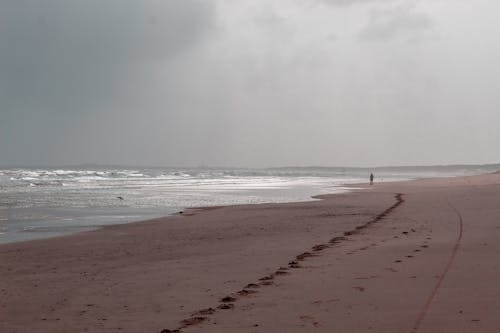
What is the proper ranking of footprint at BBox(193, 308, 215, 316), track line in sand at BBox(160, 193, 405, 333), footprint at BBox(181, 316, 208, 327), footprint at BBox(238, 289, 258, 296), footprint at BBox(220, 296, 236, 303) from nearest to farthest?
footprint at BBox(181, 316, 208, 327), track line in sand at BBox(160, 193, 405, 333), footprint at BBox(193, 308, 215, 316), footprint at BBox(220, 296, 236, 303), footprint at BBox(238, 289, 258, 296)

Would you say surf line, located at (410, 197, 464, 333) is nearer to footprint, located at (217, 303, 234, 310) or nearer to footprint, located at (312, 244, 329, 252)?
footprint, located at (217, 303, 234, 310)

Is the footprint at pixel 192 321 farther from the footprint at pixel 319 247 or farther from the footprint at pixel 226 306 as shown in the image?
the footprint at pixel 319 247

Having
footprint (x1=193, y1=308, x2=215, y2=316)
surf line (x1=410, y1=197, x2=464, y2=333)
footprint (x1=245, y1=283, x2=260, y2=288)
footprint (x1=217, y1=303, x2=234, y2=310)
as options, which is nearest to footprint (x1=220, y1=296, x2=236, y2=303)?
footprint (x1=217, y1=303, x2=234, y2=310)

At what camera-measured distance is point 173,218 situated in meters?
22.0

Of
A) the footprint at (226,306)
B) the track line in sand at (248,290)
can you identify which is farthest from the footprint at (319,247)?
the footprint at (226,306)

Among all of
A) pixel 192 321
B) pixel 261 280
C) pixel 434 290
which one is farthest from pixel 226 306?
pixel 434 290

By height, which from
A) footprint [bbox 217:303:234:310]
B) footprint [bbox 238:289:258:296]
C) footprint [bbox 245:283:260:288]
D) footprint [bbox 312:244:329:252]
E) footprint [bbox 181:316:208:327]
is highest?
footprint [bbox 312:244:329:252]

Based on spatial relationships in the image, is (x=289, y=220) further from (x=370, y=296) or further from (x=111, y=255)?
(x=370, y=296)

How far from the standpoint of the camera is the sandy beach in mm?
6555

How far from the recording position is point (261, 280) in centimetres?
888

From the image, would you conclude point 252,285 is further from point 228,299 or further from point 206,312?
point 206,312

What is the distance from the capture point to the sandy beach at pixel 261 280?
6.55 meters

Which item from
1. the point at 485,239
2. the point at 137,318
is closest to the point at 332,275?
the point at 137,318

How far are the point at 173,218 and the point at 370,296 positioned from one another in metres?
15.1
